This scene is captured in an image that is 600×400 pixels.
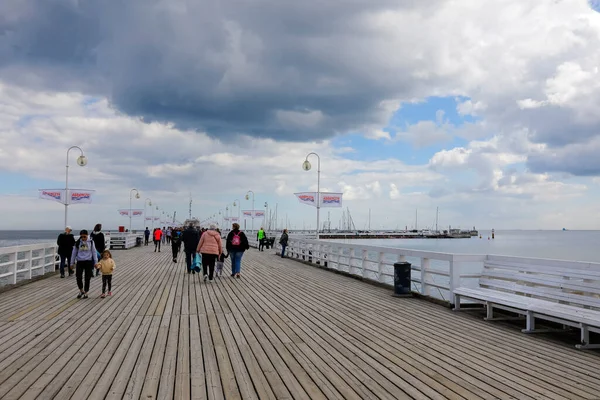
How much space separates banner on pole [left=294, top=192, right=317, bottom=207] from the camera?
1063 inches

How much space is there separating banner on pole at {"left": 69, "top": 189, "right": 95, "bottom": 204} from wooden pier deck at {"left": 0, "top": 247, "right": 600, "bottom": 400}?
1655 cm

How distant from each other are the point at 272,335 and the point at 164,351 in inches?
64.5

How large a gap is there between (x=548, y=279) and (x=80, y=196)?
2449 cm

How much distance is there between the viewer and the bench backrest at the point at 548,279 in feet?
24.0

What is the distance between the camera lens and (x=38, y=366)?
5793 millimetres

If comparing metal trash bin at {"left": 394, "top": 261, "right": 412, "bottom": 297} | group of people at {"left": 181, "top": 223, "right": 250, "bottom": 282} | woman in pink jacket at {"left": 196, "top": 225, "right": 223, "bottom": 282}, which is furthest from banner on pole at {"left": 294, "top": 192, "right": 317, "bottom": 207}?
metal trash bin at {"left": 394, "top": 261, "right": 412, "bottom": 297}

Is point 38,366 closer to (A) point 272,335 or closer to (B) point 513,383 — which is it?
(A) point 272,335

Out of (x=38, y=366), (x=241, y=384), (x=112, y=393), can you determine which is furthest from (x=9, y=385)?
(x=241, y=384)

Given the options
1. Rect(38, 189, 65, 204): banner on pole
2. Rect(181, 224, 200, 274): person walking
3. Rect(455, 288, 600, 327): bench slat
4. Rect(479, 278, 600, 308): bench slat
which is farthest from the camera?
Rect(38, 189, 65, 204): banner on pole

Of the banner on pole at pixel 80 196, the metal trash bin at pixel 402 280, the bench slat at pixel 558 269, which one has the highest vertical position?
the banner on pole at pixel 80 196

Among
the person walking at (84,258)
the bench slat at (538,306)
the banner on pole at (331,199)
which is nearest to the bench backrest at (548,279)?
the bench slat at (538,306)

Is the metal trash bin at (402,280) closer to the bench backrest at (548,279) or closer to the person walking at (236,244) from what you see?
the bench backrest at (548,279)

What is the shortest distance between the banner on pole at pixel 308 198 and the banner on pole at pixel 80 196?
11.0 metres

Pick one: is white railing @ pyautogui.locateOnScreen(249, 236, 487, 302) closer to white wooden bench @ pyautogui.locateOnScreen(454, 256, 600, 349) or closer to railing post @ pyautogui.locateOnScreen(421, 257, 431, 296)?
railing post @ pyautogui.locateOnScreen(421, 257, 431, 296)
